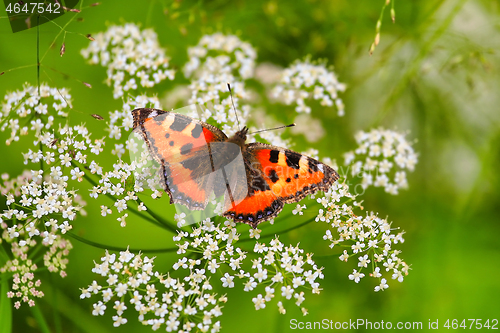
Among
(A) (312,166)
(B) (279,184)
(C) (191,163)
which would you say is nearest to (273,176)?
(B) (279,184)

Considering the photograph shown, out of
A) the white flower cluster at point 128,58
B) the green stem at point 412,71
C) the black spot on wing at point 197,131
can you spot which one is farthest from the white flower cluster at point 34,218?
the green stem at point 412,71

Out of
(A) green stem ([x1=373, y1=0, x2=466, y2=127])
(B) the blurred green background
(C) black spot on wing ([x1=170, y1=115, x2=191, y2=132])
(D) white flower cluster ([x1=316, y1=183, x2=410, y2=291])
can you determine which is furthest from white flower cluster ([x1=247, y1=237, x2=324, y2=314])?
(A) green stem ([x1=373, y1=0, x2=466, y2=127])

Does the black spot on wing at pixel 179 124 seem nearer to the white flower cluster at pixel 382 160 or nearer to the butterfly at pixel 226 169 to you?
the butterfly at pixel 226 169

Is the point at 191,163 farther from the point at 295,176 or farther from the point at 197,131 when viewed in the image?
the point at 295,176

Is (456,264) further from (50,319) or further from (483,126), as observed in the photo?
(50,319)

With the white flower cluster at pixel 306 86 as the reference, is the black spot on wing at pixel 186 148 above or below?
below
